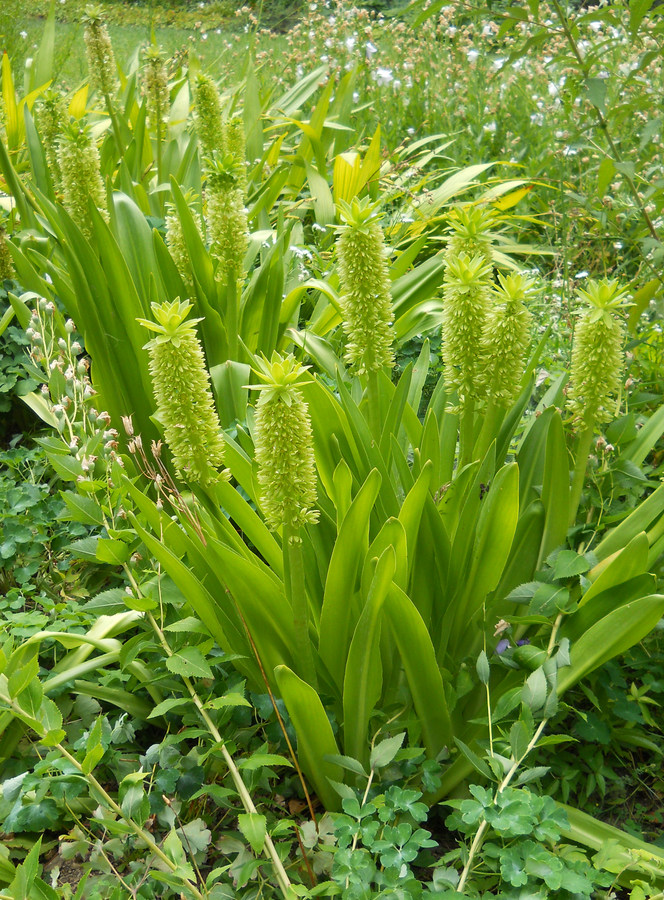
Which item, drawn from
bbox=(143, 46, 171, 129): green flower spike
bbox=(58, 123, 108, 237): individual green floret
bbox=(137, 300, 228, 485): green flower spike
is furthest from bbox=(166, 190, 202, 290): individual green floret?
bbox=(137, 300, 228, 485): green flower spike

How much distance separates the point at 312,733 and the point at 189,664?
248 millimetres

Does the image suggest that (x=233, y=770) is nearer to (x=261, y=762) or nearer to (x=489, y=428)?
(x=261, y=762)

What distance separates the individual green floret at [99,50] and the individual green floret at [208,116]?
47 cm

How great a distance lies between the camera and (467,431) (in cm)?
156

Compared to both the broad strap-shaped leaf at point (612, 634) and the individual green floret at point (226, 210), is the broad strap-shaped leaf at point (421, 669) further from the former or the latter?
the individual green floret at point (226, 210)

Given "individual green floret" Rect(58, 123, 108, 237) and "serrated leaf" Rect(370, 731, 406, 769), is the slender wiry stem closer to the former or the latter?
"serrated leaf" Rect(370, 731, 406, 769)

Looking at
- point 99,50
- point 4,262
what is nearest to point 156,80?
point 99,50

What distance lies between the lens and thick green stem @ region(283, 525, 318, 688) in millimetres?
1247

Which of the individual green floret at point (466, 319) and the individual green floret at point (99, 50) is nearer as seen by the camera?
the individual green floret at point (466, 319)

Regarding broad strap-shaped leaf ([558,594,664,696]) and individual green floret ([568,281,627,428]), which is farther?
individual green floret ([568,281,627,428])

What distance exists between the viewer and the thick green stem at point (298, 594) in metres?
1.25

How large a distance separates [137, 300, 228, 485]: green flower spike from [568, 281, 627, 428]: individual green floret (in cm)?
68


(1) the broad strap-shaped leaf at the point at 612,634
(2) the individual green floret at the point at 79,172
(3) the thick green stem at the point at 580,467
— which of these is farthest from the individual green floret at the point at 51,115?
(1) the broad strap-shaped leaf at the point at 612,634

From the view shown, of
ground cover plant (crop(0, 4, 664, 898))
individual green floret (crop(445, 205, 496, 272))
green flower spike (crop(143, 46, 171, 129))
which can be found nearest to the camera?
ground cover plant (crop(0, 4, 664, 898))
